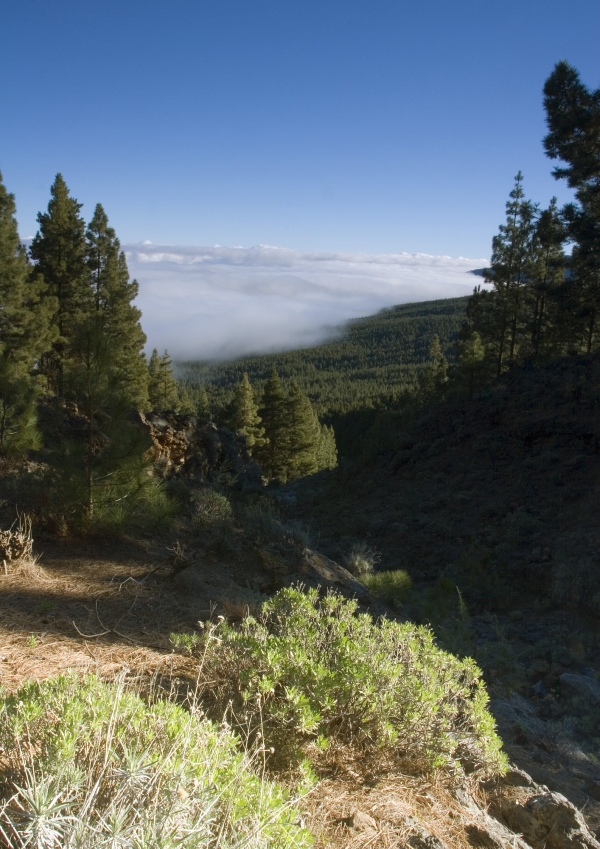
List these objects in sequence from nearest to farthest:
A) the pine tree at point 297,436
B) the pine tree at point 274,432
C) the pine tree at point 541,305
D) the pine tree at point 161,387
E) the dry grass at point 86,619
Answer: the dry grass at point 86,619
the pine tree at point 541,305
the pine tree at point 297,436
the pine tree at point 274,432
the pine tree at point 161,387

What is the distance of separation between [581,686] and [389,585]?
3.05m

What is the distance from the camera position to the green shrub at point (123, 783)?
4.60 ft

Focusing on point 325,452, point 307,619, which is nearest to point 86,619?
point 307,619

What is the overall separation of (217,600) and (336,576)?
2673 millimetres

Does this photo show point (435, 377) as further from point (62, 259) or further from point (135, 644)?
point (135, 644)

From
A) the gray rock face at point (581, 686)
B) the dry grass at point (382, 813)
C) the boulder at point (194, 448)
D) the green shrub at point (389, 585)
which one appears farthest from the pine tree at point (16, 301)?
the dry grass at point (382, 813)

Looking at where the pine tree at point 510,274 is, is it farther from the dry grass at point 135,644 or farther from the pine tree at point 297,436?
the dry grass at point 135,644

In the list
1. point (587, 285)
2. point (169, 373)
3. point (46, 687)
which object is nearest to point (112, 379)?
point (46, 687)

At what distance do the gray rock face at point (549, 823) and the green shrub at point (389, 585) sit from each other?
4.60 metres

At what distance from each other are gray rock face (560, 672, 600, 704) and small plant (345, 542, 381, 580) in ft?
10.7

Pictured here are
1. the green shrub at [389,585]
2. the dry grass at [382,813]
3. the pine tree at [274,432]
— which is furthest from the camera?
the pine tree at [274,432]

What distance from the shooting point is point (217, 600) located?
15.7 feet

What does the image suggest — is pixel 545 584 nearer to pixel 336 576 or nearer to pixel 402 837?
pixel 336 576

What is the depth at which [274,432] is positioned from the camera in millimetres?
32562
